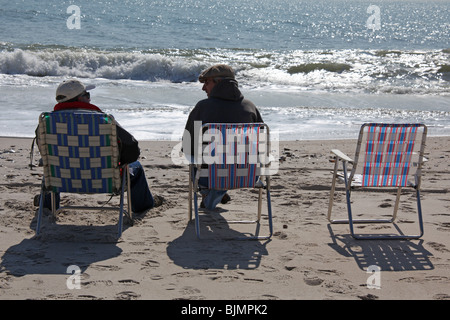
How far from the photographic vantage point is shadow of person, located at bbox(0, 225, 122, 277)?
3.82 meters

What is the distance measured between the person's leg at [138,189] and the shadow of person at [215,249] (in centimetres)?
52

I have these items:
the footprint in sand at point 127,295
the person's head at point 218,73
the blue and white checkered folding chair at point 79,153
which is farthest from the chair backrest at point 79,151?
the footprint in sand at point 127,295

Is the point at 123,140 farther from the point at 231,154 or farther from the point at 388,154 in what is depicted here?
the point at 388,154

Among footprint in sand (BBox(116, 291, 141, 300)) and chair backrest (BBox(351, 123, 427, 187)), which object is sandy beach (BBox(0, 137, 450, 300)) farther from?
chair backrest (BBox(351, 123, 427, 187))

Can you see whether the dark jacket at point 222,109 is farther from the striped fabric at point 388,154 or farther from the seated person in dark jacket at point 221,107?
the striped fabric at point 388,154

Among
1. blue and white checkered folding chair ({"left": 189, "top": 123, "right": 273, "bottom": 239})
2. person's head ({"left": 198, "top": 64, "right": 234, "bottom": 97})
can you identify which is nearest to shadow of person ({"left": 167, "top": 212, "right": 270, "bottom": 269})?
blue and white checkered folding chair ({"left": 189, "top": 123, "right": 273, "bottom": 239})

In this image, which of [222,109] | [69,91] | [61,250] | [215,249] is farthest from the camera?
[222,109]

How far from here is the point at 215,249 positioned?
426cm

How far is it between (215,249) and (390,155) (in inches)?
60.9

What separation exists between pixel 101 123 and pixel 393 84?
14475 millimetres

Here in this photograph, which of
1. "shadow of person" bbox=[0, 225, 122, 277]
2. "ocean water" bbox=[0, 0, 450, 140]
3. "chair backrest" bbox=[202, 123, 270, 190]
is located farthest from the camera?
"ocean water" bbox=[0, 0, 450, 140]

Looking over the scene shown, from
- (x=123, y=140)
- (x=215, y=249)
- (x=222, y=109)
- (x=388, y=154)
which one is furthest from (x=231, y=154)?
(x=388, y=154)

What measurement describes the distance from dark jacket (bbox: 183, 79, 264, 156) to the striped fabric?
1018 mm
